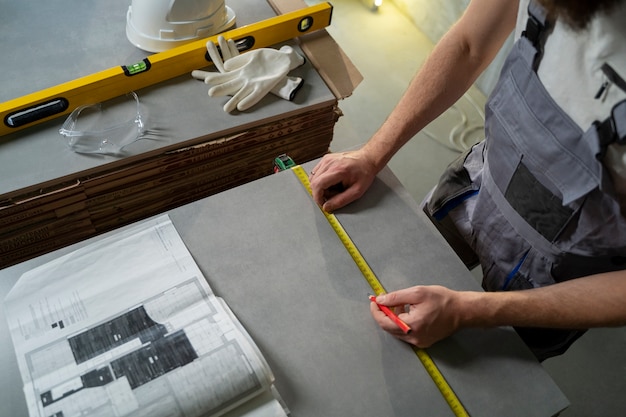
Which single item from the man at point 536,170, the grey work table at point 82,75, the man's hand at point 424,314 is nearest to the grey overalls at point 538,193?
the man at point 536,170

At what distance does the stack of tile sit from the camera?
1.26 m

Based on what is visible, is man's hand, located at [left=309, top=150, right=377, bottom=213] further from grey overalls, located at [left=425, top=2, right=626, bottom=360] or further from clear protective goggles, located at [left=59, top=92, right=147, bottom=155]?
clear protective goggles, located at [left=59, top=92, right=147, bottom=155]

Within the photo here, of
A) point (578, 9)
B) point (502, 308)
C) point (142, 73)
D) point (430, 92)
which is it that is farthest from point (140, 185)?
point (578, 9)

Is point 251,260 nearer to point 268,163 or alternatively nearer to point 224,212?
point 224,212

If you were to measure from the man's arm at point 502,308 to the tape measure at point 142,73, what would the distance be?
90cm

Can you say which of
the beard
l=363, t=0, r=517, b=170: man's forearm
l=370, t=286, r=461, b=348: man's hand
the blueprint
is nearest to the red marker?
l=370, t=286, r=461, b=348: man's hand

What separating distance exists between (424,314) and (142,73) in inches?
38.9

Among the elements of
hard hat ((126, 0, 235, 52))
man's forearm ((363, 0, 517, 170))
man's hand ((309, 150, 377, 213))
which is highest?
hard hat ((126, 0, 235, 52))

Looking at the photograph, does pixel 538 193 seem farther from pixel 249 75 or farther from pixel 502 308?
Answer: pixel 249 75

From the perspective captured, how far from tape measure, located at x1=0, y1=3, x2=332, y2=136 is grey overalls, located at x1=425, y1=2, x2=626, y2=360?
700mm

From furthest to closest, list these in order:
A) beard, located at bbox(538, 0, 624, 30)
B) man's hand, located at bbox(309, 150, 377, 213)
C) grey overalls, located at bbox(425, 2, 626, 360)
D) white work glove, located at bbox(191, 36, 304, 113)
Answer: white work glove, located at bbox(191, 36, 304, 113), man's hand, located at bbox(309, 150, 377, 213), grey overalls, located at bbox(425, 2, 626, 360), beard, located at bbox(538, 0, 624, 30)

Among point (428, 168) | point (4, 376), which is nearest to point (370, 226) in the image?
point (4, 376)

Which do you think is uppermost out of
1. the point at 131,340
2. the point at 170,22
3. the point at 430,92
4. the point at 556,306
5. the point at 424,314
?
the point at 170,22

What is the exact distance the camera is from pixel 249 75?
146 centimetres
